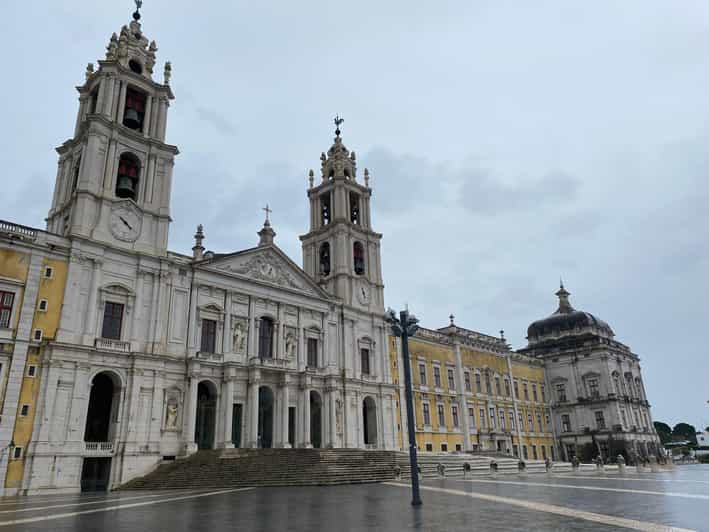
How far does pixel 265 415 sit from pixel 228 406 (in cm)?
455

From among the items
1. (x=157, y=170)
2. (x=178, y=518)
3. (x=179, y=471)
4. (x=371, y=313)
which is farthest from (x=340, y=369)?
(x=178, y=518)

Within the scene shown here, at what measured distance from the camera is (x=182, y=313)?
3034cm

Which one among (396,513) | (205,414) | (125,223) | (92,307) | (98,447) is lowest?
(396,513)

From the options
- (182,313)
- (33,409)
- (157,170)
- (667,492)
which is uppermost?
(157,170)

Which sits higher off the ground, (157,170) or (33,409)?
(157,170)

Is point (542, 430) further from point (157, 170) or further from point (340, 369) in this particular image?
point (157, 170)

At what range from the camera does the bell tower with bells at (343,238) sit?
41938 millimetres

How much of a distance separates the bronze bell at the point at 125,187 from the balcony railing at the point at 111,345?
30.2 ft

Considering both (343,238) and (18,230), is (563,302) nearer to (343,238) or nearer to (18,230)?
(343,238)

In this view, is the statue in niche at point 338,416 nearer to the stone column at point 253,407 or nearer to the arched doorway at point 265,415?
the arched doorway at point 265,415

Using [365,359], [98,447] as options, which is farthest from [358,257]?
[98,447]

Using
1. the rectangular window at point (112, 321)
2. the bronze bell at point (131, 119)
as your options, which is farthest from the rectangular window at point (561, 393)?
the bronze bell at point (131, 119)

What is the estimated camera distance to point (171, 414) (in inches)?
1113

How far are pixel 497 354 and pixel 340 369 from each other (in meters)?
22.8
